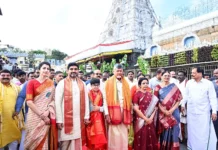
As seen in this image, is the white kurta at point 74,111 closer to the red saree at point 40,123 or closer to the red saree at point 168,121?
the red saree at point 40,123

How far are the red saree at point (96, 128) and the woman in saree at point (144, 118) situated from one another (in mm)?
592

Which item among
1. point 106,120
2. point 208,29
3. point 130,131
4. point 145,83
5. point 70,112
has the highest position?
point 208,29

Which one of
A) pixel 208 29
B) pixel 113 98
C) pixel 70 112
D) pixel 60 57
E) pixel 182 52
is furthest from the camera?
pixel 60 57

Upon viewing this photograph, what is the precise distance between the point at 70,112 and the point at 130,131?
1.24 meters

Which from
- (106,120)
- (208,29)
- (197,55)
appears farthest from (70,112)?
(208,29)

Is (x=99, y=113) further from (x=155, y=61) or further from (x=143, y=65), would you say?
(x=155, y=61)

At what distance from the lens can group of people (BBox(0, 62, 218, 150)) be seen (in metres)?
3.25

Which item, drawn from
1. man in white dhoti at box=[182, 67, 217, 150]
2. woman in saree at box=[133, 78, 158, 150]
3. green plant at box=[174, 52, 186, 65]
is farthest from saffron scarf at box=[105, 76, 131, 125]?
green plant at box=[174, 52, 186, 65]

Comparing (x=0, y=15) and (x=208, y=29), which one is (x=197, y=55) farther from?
(x=0, y=15)

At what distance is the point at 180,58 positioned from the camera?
40.8 ft

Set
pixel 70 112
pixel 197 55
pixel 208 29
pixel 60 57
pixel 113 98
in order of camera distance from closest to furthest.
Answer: pixel 70 112, pixel 113 98, pixel 197 55, pixel 208 29, pixel 60 57

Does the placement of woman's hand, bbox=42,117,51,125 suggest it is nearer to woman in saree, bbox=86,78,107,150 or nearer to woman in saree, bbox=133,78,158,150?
woman in saree, bbox=86,78,107,150

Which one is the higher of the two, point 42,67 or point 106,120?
point 42,67

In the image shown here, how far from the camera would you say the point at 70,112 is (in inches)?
132
